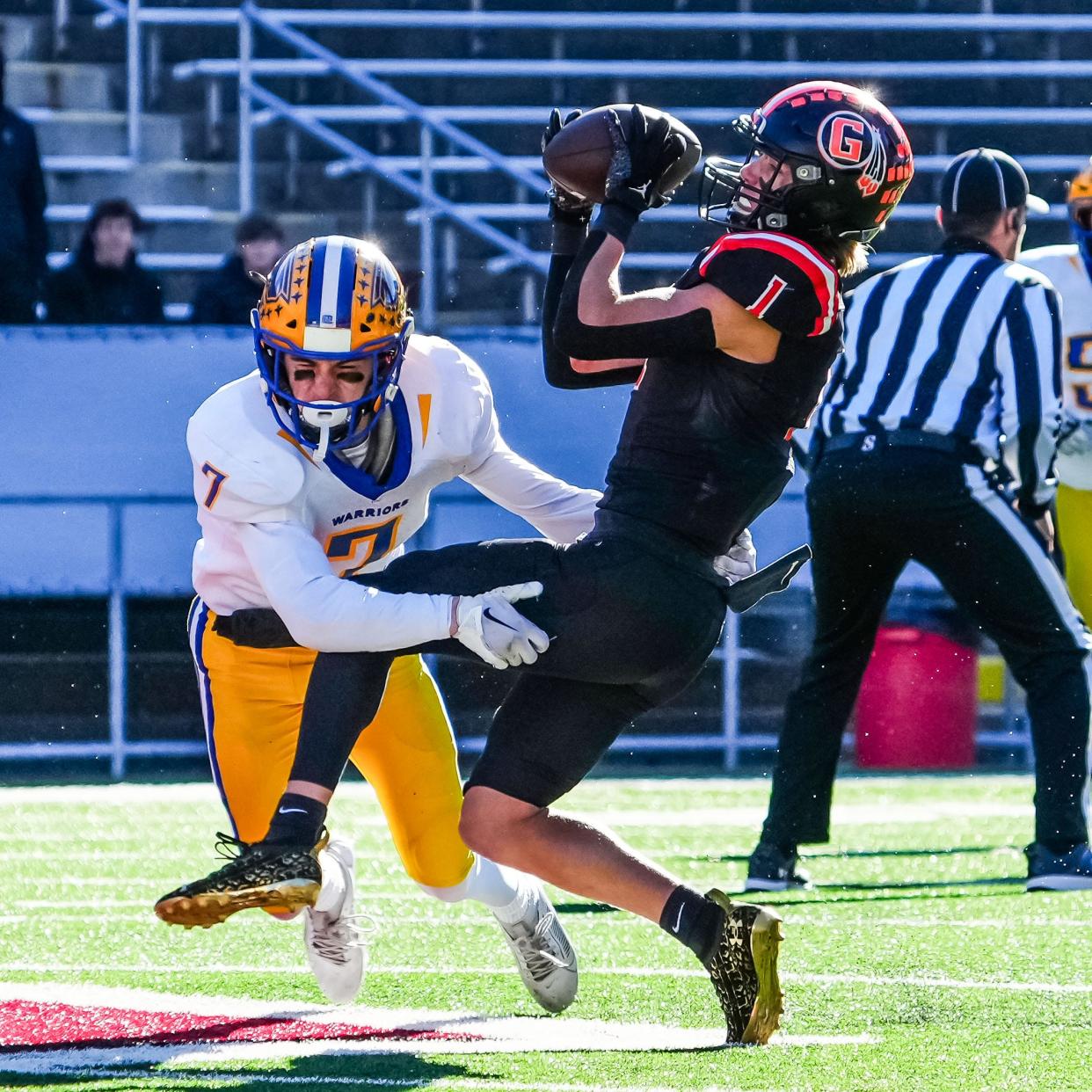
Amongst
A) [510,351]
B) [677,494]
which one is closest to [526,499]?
[677,494]

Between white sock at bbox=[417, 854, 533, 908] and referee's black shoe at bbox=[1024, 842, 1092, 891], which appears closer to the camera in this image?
white sock at bbox=[417, 854, 533, 908]

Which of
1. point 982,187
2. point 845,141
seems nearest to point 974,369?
point 982,187

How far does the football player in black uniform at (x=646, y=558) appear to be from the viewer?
298 cm

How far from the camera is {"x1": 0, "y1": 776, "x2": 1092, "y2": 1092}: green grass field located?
2818mm

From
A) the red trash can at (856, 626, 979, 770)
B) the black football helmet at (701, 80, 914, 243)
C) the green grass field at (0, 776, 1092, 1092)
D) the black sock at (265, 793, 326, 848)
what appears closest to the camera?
the green grass field at (0, 776, 1092, 1092)

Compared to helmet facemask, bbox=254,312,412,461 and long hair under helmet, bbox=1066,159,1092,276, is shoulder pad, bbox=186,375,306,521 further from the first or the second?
long hair under helmet, bbox=1066,159,1092,276

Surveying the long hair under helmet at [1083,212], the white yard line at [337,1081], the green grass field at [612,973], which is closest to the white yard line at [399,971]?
the green grass field at [612,973]

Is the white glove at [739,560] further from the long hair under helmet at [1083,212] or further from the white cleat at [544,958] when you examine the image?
the long hair under helmet at [1083,212]

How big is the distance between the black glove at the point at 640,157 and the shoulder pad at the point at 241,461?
0.62 metres

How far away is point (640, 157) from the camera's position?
3.12 m

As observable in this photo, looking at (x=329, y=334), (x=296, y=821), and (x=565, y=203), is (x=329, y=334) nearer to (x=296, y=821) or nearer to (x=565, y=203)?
(x=565, y=203)

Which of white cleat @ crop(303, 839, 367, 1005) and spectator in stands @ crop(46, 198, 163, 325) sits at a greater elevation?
spectator in stands @ crop(46, 198, 163, 325)

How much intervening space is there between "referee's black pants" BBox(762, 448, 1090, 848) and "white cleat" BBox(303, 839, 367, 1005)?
1407 millimetres

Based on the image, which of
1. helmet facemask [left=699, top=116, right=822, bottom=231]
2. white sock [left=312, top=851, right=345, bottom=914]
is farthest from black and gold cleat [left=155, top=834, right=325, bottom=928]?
helmet facemask [left=699, top=116, right=822, bottom=231]
